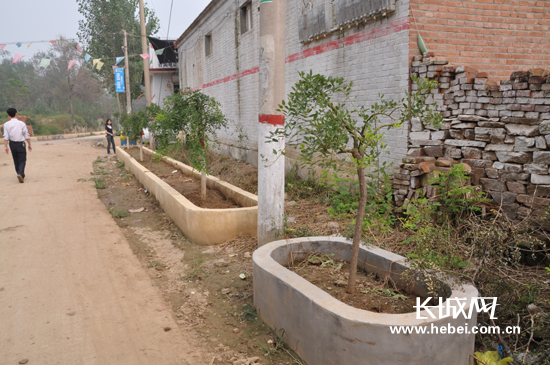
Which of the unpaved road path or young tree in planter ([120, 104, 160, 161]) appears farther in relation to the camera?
young tree in planter ([120, 104, 160, 161])

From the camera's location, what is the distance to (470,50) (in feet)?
20.3

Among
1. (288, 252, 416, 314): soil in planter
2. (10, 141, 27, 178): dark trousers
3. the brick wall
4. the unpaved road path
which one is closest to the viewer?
(288, 252, 416, 314): soil in planter

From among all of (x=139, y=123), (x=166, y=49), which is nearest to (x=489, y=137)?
(x=139, y=123)

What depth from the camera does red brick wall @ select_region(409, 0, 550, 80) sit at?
5934 millimetres

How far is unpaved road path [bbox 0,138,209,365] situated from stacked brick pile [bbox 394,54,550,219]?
3700mm

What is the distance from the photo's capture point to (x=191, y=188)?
8.45m

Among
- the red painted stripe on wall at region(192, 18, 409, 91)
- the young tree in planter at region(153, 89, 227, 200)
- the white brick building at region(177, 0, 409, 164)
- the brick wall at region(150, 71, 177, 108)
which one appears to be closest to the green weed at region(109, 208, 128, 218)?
the young tree in planter at region(153, 89, 227, 200)

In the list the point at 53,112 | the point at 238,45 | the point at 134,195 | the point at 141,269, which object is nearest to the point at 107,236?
the point at 141,269

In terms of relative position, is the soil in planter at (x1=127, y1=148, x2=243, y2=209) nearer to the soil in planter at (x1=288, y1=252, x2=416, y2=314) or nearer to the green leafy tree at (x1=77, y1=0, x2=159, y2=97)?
the soil in planter at (x1=288, y1=252, x2=416, y2=314)

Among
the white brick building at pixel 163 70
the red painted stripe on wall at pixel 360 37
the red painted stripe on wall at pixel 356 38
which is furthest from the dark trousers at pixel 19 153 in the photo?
the white brick building at pixel 163 70

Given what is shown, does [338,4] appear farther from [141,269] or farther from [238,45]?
[238,45]

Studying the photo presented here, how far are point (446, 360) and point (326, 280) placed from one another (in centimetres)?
126

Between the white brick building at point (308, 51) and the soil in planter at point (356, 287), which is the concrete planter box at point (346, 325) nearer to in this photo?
the soil in planter at point (356, 287)

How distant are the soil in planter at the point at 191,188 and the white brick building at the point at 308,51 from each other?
2.63 metres
